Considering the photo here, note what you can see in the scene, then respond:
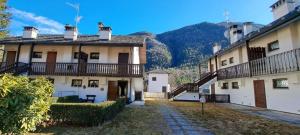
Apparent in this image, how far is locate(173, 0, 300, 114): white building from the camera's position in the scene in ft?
42.8

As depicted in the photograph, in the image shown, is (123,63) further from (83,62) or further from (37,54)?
(37,54)

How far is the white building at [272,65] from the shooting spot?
13.1m

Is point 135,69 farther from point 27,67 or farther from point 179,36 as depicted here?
point 179,36

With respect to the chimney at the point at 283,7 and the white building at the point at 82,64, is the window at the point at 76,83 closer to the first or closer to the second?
the white building at the point at 82,64

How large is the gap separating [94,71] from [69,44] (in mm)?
3776

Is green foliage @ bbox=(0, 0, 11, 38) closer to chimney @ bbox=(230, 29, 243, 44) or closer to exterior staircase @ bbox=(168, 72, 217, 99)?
exterior staircase @ bbox=(168, 72, 217, 99)

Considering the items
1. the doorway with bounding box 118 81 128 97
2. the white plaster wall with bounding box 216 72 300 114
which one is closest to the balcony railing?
the white plaster wall with bounding box 216 72 300 114

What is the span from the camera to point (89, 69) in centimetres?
1834

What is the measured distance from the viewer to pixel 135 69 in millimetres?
18188

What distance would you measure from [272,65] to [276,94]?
96.9 inches

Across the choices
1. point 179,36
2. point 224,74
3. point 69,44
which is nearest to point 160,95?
point 224,74

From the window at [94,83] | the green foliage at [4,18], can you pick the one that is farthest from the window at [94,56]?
the green foliage at [4,18]

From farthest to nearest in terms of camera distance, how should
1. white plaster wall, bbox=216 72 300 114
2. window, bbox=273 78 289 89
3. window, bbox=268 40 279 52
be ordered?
1. window, bbox=268 40 279 52
2. window, bbox=273 78 289 89
3. white plaster wall, bbox=216 72 300 114

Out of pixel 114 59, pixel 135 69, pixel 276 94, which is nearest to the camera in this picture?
pixel 276 94
